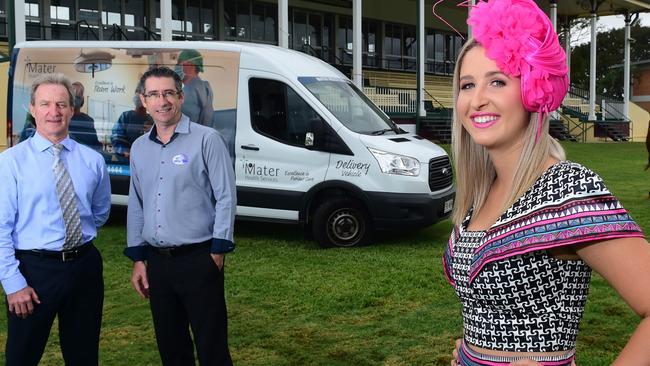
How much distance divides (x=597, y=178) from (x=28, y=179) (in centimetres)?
264

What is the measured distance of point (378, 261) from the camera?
805 centimetres

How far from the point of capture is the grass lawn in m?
5.05

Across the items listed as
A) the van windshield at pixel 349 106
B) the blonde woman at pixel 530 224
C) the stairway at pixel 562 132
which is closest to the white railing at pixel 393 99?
the stairway at pixel 562 132

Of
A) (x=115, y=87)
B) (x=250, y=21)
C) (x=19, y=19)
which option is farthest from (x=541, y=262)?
(x=250, y=21)

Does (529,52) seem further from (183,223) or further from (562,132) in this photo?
(562,132)

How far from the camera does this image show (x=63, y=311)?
3.52 metres

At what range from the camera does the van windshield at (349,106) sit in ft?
29.5

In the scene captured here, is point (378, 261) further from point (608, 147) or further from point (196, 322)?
point (608, 147)

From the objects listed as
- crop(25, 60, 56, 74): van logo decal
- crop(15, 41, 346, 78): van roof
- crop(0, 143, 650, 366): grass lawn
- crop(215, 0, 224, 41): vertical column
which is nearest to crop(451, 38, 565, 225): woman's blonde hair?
crop(0, 143, 650, 366): grass lawn

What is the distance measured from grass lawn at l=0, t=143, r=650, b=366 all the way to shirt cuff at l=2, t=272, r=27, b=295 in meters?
1.81

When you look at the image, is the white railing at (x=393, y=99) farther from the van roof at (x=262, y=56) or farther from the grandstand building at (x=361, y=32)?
the van roof at (x=262, y=56)

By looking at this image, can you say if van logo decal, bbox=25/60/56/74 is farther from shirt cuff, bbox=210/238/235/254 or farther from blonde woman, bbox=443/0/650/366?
blonde woman, bbox=443/0/650/366

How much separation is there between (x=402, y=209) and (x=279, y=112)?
76.7 inches

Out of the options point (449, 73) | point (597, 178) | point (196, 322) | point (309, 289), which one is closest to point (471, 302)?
point (597, 178)
